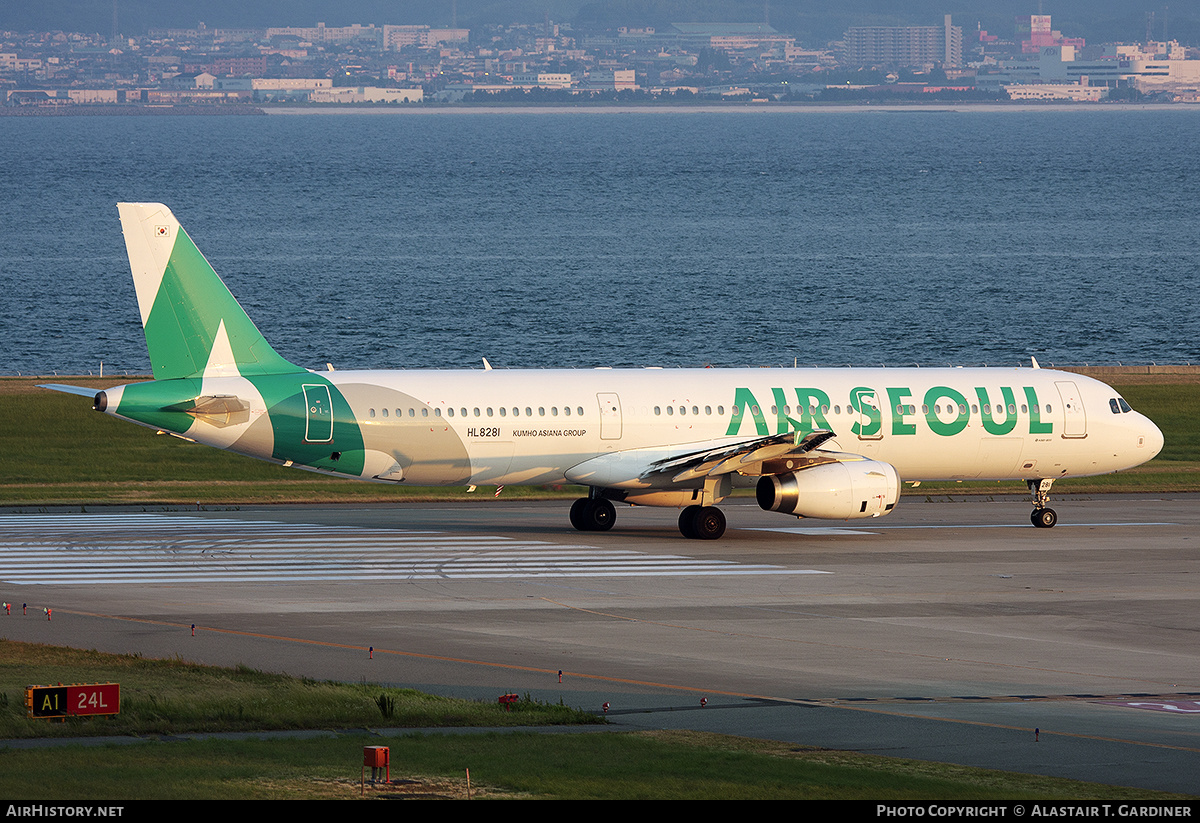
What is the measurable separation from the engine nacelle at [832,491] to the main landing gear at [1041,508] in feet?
20.4

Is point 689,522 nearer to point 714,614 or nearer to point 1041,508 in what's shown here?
point 714,614

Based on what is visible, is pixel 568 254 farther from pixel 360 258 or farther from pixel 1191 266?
pixel 1191 266

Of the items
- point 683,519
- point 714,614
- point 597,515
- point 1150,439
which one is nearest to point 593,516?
point 597,515

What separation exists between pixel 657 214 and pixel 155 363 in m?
153

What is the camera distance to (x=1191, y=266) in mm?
143875

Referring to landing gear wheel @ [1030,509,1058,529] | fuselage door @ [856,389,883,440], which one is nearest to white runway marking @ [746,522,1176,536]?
landing gear wheel @ [1030,509,1058,529]

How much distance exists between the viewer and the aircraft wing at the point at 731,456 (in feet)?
131

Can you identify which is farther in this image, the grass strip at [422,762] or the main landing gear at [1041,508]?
the main landing gear at [1041,508]

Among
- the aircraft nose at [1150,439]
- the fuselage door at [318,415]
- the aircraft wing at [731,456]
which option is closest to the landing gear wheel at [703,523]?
the aircraft wing at [731,456]

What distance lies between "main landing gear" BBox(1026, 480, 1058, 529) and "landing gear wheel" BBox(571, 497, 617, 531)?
1169 cm

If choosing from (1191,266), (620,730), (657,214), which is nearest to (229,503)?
(620,730)

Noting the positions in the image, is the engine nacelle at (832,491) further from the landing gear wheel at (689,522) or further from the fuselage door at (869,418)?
the fuselage door at (869,418)

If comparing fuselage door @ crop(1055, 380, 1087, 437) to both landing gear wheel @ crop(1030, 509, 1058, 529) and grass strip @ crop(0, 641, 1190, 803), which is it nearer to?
landing gear wheel @ crop(1030, 509, 1058, 529)

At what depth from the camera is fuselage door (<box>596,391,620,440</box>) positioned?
4125 centimetres
